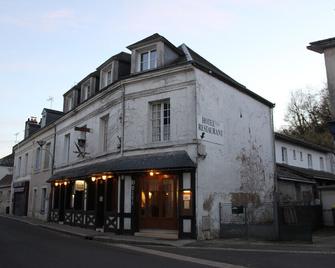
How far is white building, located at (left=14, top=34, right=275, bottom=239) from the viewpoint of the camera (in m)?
16.8

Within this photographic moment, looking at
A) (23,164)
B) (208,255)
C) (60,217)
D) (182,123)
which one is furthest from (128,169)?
(23,164)

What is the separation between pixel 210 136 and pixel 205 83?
2423 mm

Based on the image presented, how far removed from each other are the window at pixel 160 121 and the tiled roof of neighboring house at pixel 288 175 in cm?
887

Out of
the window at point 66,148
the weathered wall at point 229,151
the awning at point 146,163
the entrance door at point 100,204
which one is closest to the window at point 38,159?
the window at point 66,148

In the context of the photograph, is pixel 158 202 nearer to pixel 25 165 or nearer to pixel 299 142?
pixel 299 142

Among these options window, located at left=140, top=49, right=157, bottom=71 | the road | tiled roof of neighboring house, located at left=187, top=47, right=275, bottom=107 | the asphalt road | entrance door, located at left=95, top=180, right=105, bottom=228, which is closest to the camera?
the asphalt road

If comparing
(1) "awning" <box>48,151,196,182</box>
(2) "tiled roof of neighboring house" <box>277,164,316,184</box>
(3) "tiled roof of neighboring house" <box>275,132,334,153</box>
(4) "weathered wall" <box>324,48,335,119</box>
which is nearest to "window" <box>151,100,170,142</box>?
(1) "awning" <box>48,151,196,182</box>

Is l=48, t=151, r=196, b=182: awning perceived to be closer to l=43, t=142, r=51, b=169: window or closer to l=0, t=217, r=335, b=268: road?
l=0, t=217, r=335, b=268: road

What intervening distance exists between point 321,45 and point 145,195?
9.86 meters

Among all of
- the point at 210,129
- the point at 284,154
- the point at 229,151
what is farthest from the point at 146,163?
the point at 284,154

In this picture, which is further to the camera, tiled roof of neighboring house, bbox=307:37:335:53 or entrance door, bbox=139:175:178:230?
entrance door, bbox=139:175:178:230

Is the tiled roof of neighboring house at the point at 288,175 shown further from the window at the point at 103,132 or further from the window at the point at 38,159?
the window at the point at 38,159

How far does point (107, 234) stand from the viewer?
1834 cm

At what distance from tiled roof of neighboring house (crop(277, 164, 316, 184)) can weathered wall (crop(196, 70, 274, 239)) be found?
140 cm
